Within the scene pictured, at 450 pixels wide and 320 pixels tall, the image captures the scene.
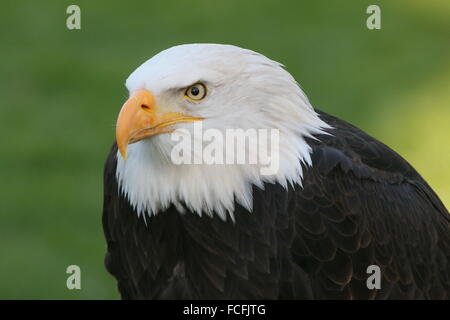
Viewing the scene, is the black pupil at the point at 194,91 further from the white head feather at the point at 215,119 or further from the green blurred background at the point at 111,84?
the green blurred background at the point at 111,84

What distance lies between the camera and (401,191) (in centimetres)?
527

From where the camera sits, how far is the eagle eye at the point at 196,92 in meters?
4.80

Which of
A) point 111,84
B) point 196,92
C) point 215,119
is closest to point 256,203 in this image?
point 215,119

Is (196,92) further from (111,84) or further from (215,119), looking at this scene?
(111,84)

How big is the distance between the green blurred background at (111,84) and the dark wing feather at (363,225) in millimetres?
2665

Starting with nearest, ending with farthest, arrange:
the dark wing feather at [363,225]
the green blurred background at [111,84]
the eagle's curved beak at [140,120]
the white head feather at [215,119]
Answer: the eagle's curved beak at [140,120], the white head feather at [215,119], the dark wing feather at [363,225], the green blurred background at [111,84]

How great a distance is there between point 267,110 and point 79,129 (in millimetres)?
4449

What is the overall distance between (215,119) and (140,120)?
0.32m

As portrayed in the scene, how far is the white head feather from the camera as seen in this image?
479 centimetres

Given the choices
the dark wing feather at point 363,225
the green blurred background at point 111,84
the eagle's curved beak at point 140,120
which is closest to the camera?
the eagle's curved beak at point 140,120

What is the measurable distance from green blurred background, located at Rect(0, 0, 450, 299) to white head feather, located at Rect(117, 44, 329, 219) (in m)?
2.63

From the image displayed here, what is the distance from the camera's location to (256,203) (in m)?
5.03

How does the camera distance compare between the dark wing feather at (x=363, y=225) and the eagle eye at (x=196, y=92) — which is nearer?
the eagle eye at (x=196, y=92)

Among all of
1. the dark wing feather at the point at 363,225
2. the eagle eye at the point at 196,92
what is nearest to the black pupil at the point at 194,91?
the eagle eye at the point at 196,92
